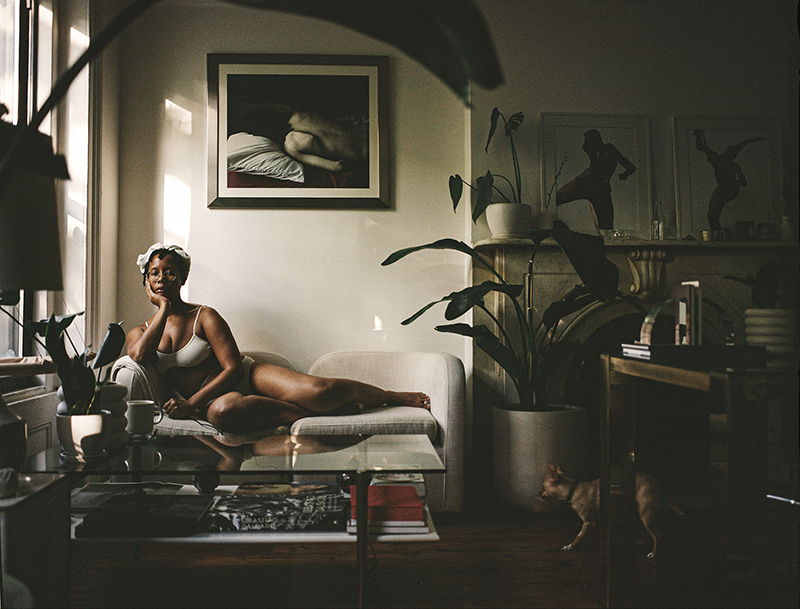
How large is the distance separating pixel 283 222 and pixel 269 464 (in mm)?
1914

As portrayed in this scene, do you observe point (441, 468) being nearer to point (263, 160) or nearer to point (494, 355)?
point (494, 355)

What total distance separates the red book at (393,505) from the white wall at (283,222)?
1.55 m

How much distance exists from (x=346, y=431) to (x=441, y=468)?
3.02 feet

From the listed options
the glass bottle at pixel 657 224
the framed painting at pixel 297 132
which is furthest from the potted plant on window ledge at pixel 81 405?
the glass bottle at pixel 657 224

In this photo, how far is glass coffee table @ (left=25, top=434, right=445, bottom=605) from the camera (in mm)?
1451

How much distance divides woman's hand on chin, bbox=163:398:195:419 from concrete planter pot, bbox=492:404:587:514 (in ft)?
4.57

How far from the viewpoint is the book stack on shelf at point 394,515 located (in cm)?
155

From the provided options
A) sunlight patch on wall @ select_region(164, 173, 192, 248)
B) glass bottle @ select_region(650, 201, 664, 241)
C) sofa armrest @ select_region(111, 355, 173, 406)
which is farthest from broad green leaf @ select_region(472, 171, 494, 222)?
sofa armrest @ select_region(111, 355, 173, 406)

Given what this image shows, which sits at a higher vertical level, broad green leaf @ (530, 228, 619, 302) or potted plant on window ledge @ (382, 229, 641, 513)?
broad green leaf @ (530, 228, 619, 302)

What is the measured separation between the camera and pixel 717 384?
46.7 inches

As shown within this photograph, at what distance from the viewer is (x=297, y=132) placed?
320 centimetres

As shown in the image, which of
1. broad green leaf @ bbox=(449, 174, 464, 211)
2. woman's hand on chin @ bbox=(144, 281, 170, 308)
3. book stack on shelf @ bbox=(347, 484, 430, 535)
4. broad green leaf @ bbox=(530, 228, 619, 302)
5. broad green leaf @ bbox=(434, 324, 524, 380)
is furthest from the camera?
broad green leaf @ bbox=(449, 174, 464, 211)

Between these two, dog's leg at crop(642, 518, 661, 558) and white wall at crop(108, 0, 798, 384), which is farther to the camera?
white wall at crop(108, 0, 798, 384)

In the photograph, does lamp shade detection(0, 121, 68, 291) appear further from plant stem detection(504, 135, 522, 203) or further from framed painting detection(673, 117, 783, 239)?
framed painting detection(673, 117, 783, 239)
